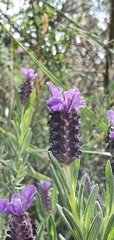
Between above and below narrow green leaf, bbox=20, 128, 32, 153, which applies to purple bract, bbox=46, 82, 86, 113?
below

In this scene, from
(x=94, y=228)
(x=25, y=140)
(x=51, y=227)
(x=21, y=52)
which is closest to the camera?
(x=94, y=228)

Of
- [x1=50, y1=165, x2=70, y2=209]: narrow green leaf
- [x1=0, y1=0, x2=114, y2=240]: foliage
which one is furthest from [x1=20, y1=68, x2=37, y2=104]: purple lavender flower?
[x1=50, y1=165, x2=70, y2=209]: narrow green leaf

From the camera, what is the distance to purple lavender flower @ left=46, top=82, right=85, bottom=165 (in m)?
0.87

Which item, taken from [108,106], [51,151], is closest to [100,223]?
[51,151]

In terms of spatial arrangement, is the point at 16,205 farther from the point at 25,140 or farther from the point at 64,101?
the point at 25,140

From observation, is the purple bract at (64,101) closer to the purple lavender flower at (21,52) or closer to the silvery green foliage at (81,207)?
the silvery green foliage at (81,207)

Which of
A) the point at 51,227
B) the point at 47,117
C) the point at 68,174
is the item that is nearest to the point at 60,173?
the point at 68,174

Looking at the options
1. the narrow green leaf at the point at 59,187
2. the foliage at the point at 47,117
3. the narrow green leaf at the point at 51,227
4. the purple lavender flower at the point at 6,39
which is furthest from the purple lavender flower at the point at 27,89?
the purple lavender flower at the point at 6,39

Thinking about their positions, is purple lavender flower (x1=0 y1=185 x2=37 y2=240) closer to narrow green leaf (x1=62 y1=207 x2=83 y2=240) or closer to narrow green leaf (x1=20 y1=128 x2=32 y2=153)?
narrow green leaf (x1=62 y1=207 x2=83 y2=240)

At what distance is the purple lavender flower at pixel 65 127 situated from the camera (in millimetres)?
865

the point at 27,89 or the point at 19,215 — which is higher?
the point at 27,89

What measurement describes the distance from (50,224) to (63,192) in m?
0.24

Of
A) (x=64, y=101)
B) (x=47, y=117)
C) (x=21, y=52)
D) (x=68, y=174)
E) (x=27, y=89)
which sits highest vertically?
(x=21, y=52)

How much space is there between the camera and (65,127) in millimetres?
869
